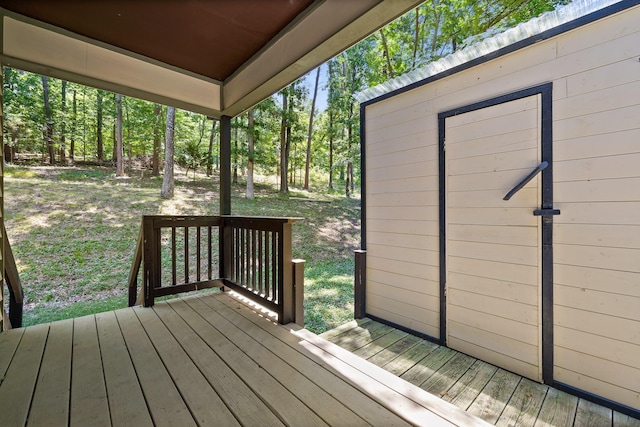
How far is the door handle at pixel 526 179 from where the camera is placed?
2180mm

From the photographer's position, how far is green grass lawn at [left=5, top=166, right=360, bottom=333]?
14.2ft

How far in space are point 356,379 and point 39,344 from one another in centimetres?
232

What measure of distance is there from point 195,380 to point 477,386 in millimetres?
2042

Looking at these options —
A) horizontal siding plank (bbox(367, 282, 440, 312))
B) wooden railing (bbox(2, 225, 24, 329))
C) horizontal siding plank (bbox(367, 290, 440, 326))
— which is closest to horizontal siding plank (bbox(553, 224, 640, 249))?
horizontal siding plank (bbox(367, 282, 440, 312))

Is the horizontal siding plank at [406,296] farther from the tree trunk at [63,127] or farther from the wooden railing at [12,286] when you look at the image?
the tree trunk at [63,127]

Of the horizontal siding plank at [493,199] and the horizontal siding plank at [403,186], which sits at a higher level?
the horizontal siding plank at [403,186]

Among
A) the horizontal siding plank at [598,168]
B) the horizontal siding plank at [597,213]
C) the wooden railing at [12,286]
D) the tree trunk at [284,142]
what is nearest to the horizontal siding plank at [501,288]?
the horizontal siding plank at [597,213]

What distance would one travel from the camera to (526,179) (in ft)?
7.30

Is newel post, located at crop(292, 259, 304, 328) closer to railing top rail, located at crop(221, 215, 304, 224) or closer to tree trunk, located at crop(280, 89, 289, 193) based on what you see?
railing top rail, located at crop(221, 215, 304, 224)

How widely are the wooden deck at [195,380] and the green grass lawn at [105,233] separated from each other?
5.44 ft

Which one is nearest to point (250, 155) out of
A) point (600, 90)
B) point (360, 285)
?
point (360, 285)

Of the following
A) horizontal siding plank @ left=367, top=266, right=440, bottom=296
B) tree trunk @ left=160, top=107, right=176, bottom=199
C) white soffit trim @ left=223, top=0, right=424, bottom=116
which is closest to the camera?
white soffit trim @ left=223, top=0, right=424, bottom=116

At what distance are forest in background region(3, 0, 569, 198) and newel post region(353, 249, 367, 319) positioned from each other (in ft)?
18.5

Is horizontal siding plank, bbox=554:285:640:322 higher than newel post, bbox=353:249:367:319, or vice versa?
Answer: horizontal siding plank, bbox=554:285:640:322
